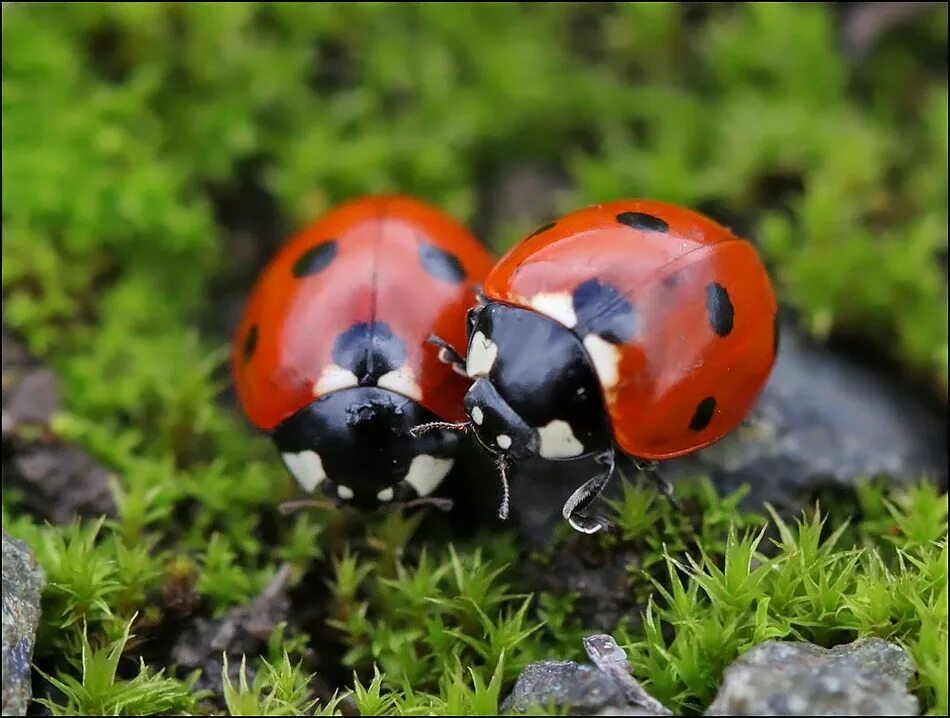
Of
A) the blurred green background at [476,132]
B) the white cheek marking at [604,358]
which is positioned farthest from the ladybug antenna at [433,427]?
the blurred green background at [476,132]

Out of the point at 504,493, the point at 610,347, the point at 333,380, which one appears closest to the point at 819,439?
the point at 610,347

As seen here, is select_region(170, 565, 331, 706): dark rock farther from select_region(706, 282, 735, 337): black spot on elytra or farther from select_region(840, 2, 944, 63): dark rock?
select_region(840, 2, 944, 63): dark rock

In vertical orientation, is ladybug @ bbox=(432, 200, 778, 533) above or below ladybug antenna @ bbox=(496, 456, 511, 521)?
above

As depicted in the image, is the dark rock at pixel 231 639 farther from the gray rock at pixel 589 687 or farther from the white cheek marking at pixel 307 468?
the gray rock at pixel 589 687

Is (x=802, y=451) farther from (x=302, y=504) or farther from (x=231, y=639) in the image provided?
(x=231, y=639)

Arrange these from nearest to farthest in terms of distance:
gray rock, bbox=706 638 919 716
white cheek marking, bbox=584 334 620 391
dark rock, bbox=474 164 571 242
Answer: gray rock, bbox=706 638 919 716 → white cheek marking, bbox=584 334 620 391 → dark rock, bbox=474 164 571 242

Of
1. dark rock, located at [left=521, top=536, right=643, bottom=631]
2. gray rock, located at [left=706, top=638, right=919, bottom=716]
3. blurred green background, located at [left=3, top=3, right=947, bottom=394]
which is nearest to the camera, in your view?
gray rock, located at [left=706, top=638, right=919, bottom=716]

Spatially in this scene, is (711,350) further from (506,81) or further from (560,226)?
(506,81)

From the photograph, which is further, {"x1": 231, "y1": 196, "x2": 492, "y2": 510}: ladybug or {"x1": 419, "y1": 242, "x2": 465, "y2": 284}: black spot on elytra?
{"x1": 419, "y1": 242, "x2": 465, "y2": 284}: black spot on elytra

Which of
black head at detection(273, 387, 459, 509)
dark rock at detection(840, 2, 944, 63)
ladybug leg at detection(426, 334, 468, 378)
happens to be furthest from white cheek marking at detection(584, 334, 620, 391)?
dark rock at detection(840, 2, 944, 63)
